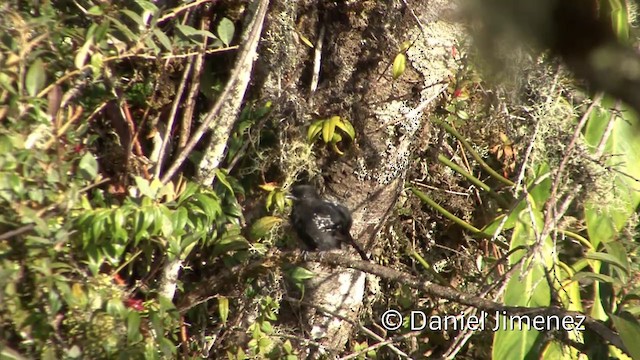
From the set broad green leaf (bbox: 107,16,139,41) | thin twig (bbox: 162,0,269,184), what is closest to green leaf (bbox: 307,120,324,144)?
thin twig (bbox: 162,0,269,184)

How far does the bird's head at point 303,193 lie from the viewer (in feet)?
14.1

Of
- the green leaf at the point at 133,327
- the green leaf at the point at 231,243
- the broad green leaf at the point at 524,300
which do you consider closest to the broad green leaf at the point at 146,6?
the green leaf at the point at 231,243

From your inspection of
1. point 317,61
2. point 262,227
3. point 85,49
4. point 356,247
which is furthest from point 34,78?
point 356,247

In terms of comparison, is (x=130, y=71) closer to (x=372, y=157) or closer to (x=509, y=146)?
(x=372, y=157)

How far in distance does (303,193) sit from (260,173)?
0.88 ft

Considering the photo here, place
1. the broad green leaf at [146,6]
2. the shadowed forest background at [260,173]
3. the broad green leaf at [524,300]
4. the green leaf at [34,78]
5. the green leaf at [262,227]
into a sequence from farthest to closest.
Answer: the green leaf at [262,227], the broad green leaf at [524,300], the broad green leaf at [146,6], the shadowed forest background at [260,173], the green leaf at [34,78]

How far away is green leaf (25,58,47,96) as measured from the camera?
3117mm

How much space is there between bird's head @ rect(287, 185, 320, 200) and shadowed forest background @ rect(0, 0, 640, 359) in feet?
0.13

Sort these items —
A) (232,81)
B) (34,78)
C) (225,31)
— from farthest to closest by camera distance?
(232,81)
(225,31)
(34,78)

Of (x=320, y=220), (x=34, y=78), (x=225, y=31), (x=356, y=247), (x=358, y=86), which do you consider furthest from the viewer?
(x=356, y=247)

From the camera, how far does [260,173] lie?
14.1ft

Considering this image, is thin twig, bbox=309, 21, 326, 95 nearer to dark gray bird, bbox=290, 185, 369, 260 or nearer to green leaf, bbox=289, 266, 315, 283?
dark gray bird, bbox=290, 185, 369, 260

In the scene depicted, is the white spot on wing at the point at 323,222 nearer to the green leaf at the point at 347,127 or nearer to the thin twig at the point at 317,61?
the green leaf at the point at 347,127

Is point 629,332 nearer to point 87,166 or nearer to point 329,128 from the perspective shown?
point 329,128
